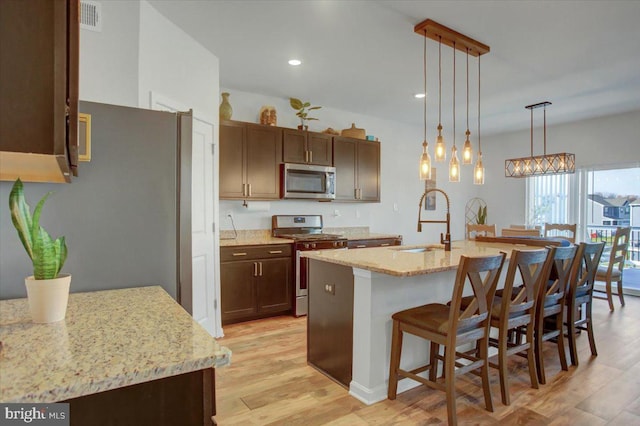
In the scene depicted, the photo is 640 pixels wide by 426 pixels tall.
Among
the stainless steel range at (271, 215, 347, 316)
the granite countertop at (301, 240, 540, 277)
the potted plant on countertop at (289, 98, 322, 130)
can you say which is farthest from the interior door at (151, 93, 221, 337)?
the potted plant on countertop at (289, 98, 322, 130)

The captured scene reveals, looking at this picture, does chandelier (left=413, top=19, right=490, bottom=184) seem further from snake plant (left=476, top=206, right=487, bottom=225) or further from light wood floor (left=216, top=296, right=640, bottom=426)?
snake plant (left=476, top=206, right=487, bottom=225)

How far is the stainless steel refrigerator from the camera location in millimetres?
1423

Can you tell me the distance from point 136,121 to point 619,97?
5.47 m

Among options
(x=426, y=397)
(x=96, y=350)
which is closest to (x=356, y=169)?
(x=426, y=397)

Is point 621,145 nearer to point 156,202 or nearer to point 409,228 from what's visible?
point 409,228

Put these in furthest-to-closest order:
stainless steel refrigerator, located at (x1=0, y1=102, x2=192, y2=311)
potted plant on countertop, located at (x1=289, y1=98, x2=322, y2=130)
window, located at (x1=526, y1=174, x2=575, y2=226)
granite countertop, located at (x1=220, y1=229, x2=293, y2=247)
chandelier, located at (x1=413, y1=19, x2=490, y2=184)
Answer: window, located at (x1=526, y1=174, x2=575, y2=226) < potted plant on countertop, located at (x1=289, y1=98, x2=322, y2=130) < granite countertop, located at (x1=220, y1=229, x2=293, y2=247) < chandelier, located at (x1=413, y1=19, x2=490, y2=184) < stainless steel refrigerator, located at (x1=0, y1=102, x2=192, y2=311)

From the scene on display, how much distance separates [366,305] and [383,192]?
12.3ft

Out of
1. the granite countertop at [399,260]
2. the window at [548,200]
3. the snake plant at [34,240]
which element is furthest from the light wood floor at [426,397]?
the window at [548,200]

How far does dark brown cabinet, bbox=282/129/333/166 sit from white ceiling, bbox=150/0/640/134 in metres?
0.50

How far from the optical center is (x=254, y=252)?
3959mm

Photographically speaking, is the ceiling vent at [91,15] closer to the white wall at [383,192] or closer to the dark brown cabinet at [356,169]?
the white wall at [383,192]

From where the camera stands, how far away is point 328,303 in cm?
269

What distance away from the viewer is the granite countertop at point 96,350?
0.70 meters

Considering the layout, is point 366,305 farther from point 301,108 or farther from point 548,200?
point 548,200
